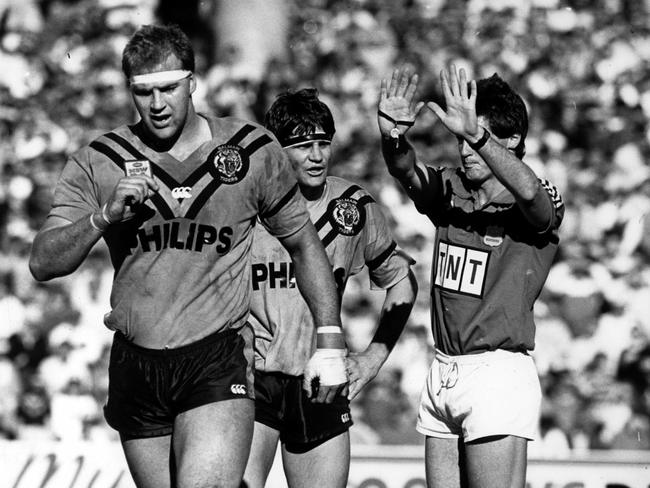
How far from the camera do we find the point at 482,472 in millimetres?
5176

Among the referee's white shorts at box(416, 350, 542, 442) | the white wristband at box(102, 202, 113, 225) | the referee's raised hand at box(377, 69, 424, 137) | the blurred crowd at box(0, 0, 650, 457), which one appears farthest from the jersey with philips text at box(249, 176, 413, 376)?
the blurred crowd at box(0, 0, 650, 457)

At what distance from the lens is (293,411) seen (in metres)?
5.50

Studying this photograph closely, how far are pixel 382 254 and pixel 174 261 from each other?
1.48 meters

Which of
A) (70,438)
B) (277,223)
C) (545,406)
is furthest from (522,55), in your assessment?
(277,223)

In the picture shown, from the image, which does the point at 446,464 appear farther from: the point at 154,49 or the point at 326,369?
the point at 154,49

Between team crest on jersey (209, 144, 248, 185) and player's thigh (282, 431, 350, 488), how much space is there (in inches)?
55.2

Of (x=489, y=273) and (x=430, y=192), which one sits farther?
(x=430, y=192)

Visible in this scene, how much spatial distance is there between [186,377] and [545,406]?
226 inches

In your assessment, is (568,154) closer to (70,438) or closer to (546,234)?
(70,438)

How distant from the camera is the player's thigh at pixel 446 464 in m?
5.38

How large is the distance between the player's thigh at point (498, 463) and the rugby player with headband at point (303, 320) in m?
0.66

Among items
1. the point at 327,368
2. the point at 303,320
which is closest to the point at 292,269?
the point at 303,320

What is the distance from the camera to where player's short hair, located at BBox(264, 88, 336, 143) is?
5.65 meters

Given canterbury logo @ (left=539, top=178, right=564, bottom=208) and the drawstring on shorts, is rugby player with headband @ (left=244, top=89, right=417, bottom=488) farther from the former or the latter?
canterbury logo @ (left=539, top=178, right=564, bottom=208)
